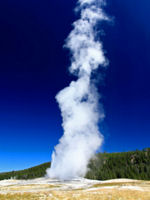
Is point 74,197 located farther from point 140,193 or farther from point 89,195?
point 140,193

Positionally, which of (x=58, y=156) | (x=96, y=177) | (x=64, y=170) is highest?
(x=58, y=156)

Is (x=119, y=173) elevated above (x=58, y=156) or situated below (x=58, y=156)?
below

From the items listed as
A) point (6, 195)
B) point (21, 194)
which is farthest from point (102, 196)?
point (6, 195)

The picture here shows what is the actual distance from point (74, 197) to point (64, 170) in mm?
91753

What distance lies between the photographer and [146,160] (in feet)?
607

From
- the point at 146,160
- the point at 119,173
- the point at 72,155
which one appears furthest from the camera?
the point at 146,160

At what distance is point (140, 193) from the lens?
38469 mm

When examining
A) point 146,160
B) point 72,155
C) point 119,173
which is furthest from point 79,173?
point 146,160

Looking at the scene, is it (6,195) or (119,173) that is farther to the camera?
(119,173)

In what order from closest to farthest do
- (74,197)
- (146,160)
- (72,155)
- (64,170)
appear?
1. (74,197)
2. (64,170)
3. (72,155)
4. (146,160)

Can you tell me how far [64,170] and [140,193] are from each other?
295 ft

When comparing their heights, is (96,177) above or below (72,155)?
below

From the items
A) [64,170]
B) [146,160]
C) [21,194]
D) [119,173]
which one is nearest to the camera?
[21,194]

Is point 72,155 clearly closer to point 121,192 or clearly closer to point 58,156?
point 58,156
